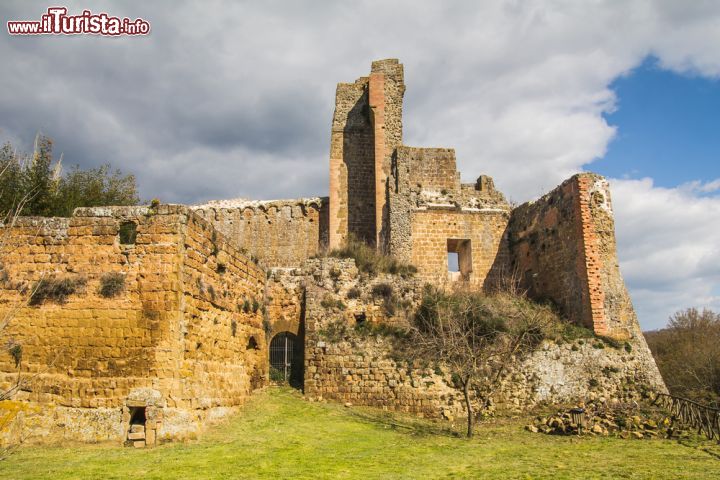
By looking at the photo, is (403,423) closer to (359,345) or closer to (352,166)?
(359,345)

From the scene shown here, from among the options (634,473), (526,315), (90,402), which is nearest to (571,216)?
(526,315)

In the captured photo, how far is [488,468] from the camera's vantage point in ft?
28.5

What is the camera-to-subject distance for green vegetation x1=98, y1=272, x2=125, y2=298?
942cm

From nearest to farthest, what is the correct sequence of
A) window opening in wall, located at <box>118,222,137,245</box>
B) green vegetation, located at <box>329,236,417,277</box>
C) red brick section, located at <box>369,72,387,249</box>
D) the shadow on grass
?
window opening in wall, located at <box>118,222,137,245</box>, the shadow on grass, green vegetation, located at <box>329,236,417,277</box>, red brick section, located at <box>369,72,387,249</box>

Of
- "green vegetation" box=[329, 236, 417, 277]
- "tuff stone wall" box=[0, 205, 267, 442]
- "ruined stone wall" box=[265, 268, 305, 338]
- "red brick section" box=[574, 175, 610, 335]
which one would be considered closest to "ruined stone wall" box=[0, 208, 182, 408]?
"tuff stone wall" box=[0, 205, 267, 442]

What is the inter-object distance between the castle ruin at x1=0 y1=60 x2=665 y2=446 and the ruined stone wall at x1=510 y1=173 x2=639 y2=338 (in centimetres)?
6

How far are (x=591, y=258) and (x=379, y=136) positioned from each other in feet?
33.3

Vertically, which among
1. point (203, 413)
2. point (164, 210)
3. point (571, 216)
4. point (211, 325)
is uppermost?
point (571, 216)

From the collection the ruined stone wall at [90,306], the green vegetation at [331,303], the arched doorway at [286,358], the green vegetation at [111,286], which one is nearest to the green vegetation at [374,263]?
the green vegetation at [331,303]

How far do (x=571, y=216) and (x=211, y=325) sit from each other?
11734mm

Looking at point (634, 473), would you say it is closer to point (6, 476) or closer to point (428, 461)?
point (428, 461)

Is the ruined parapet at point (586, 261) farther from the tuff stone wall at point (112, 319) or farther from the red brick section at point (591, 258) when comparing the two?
the tuff stone wall at point (112, 319)

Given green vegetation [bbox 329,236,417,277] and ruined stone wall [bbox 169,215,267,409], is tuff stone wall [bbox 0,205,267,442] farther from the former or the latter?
green vegetation [bbox 329,236,417,277]

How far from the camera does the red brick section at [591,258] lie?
1575 centimetres
